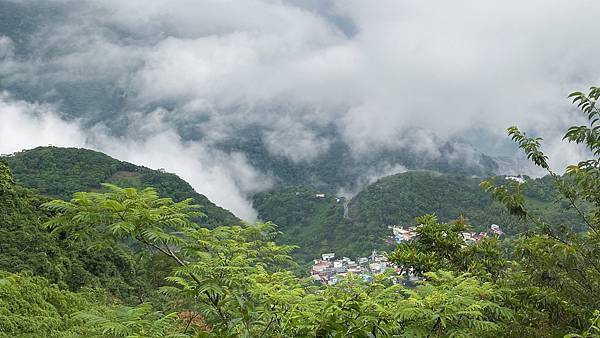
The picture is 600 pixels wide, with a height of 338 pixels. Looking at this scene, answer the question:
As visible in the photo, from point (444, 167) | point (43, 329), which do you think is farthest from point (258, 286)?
point (444, 167)

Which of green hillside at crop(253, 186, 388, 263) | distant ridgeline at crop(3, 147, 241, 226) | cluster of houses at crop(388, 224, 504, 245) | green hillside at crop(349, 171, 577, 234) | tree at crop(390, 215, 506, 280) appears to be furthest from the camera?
green hillside at crop(349, 171, 577, 234)

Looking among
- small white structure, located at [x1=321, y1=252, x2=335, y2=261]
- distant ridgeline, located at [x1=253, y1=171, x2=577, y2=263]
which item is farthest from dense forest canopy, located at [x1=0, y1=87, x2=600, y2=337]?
small white structure, located at [x1=321, y1=252, x2=335, y2=261]

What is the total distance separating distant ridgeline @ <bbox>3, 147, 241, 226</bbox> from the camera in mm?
60500

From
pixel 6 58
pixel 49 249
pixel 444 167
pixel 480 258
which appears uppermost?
pixel 6 58

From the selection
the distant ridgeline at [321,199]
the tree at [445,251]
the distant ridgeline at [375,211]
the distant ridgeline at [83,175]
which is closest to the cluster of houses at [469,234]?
the tree at [445,251]

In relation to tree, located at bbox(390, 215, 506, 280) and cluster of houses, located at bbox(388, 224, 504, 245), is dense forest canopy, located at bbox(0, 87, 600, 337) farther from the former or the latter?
cluster of houses, located at bbox(388, 224, 504, 245)

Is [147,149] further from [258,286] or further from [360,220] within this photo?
[258,286]

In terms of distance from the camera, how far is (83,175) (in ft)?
211

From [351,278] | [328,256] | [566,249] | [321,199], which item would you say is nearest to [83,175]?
[328,256]

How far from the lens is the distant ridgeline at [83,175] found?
6050 centimetres

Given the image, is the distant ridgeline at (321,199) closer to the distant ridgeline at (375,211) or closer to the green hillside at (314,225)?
the distant ridgeline at (375,211)

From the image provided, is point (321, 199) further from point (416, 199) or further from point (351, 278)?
point (351, 278)

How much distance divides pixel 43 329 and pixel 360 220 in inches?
3056

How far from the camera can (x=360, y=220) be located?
86.6 metres
